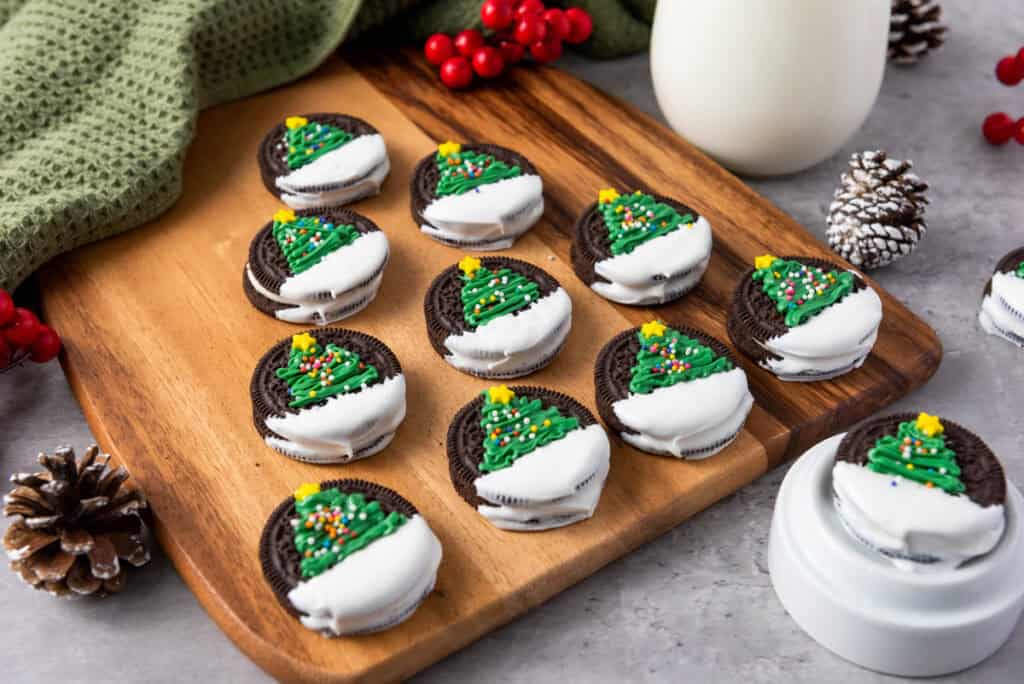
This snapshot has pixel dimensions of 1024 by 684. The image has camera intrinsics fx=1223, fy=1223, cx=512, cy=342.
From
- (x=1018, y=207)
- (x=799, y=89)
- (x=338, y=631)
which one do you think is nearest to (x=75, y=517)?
(x=338, y=631)

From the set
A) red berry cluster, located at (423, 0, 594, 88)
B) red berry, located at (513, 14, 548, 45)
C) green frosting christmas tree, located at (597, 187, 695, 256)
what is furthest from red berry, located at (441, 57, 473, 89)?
green frosting christmas tree, located at (597, 187, 695, 256)

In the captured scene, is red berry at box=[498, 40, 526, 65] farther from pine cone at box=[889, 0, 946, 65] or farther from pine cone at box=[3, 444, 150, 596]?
pine cone at box=[3, 444, 150, 596]

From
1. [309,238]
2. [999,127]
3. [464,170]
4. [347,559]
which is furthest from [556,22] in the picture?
[347,559]

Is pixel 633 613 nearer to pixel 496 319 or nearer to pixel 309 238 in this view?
pixel 496 319

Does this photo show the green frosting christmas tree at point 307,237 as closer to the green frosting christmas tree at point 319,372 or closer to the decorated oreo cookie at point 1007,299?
the green frosting christmas tree at point 319,372

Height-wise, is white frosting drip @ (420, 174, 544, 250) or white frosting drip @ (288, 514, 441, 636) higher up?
white frosting drip @ (420, 174, 544, 250)

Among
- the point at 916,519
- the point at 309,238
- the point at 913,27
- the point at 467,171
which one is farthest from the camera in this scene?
the point at 913,27

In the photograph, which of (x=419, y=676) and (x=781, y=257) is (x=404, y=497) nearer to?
(x=419, y=676)
